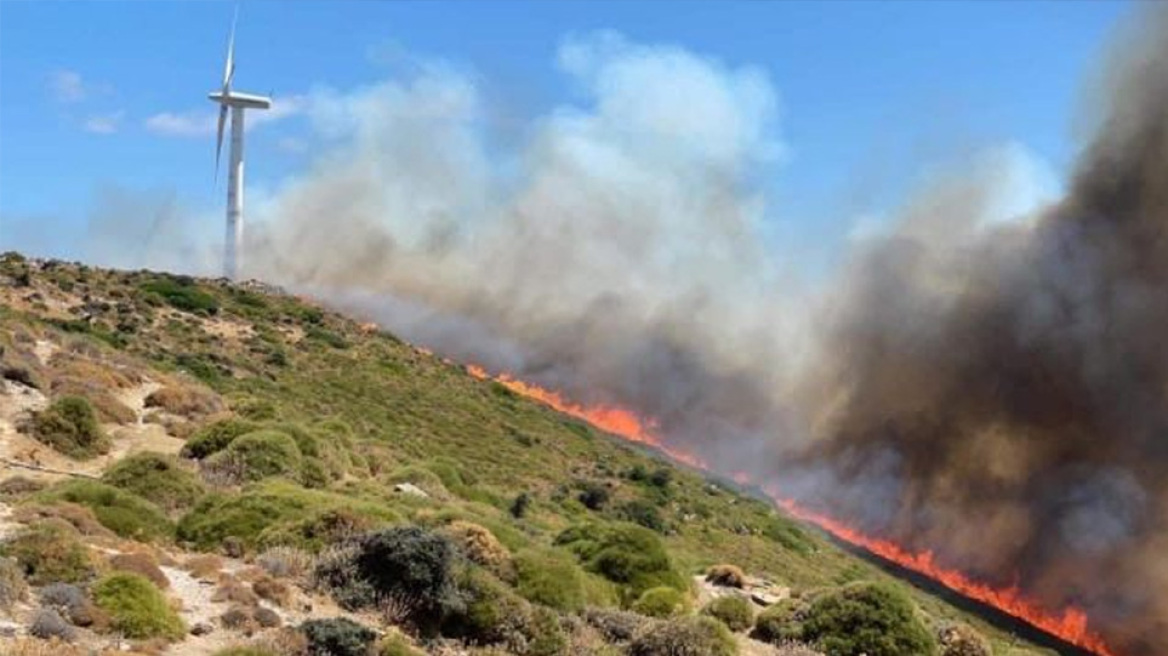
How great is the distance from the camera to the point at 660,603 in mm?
36125

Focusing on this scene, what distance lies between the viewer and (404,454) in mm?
75250

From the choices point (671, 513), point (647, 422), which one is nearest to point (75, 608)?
point (647, 422)

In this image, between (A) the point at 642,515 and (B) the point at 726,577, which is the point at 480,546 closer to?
(B) the point at 726,577

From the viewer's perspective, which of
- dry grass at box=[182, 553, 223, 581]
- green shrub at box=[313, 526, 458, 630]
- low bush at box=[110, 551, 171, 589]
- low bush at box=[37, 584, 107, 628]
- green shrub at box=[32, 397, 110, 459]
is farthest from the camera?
green shrub at box=[32, 397, 110, 459]

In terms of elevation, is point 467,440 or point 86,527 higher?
point 467,440

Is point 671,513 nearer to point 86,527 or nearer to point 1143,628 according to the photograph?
point 1143,628

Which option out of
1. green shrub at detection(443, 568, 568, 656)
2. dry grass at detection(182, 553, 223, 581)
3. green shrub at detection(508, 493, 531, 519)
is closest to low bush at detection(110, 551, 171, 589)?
dry grass at detection(182, 553, 223, 581)

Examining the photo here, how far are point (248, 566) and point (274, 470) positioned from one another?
16792 millimetres

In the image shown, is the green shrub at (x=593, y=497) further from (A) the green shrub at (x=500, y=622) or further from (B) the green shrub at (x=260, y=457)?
(A) the green shrub at (x=500, y=622)

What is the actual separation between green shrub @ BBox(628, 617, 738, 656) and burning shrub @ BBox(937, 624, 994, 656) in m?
9.41

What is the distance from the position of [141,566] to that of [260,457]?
20.5m

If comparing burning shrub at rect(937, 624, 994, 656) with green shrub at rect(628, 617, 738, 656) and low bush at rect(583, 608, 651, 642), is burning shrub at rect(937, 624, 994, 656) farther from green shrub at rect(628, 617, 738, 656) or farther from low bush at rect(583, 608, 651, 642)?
low bush at rect(583, 608, 651, 642)

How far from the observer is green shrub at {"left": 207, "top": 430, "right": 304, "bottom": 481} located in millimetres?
44188

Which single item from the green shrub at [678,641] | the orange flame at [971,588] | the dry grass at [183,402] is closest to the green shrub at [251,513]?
the green shrub at [678,641]
